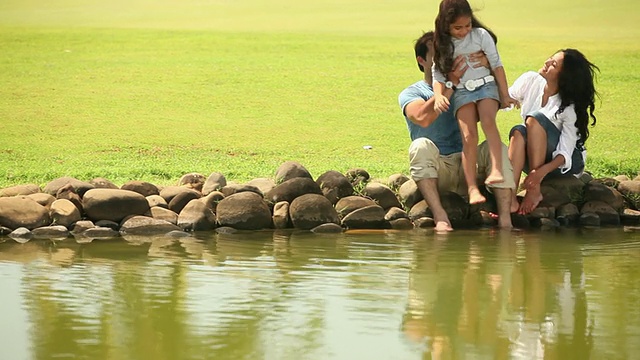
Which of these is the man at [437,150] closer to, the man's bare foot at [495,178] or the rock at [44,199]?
the man's bare foot at [495,178]

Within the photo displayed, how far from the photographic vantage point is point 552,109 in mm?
7551

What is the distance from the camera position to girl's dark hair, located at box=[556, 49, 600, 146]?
7.45 meters

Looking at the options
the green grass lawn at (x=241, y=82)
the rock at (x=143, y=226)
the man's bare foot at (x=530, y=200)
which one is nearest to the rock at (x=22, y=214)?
the rock at (x=143, y=226)

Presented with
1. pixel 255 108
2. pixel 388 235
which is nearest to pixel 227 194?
pixel 388 235

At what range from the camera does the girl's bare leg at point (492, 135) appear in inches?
285

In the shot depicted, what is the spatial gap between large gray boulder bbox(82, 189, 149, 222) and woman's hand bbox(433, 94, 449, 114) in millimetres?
1978

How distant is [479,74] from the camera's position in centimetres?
724

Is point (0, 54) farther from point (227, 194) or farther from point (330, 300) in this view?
point (330, 300)

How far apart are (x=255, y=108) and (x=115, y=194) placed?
5262mm

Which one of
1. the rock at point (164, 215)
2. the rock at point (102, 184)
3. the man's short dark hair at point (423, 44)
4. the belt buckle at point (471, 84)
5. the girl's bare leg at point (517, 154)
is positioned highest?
the man's short dark hair at point (423, 44)

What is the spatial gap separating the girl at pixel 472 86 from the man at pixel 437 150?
59 millimetres

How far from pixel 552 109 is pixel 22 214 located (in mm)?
3569

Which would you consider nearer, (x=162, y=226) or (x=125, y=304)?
(x=125, y=304)

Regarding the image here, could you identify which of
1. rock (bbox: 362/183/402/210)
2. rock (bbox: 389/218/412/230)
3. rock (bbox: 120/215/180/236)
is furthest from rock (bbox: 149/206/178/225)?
rock (bbox: 389/218/412/230)
